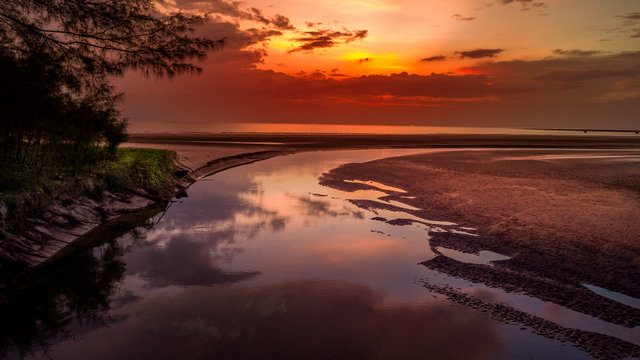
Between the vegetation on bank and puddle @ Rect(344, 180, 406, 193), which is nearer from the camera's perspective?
the vegetation on bank

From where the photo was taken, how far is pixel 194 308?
8.15 m

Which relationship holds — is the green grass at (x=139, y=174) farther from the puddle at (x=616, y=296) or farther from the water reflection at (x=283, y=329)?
the puddle at (x=616, y=296)

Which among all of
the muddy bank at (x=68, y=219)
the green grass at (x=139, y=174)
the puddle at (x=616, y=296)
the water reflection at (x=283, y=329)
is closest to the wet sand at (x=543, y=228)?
the puddle at (x=616, y=296)

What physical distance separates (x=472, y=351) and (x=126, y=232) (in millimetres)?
11995

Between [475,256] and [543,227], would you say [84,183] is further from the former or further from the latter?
[543,227]

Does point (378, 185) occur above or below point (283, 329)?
above

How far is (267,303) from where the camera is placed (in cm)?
840

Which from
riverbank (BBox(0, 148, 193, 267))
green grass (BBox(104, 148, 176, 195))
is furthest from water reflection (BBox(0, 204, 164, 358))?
green grass (BBox(104, 148, 176, 195))

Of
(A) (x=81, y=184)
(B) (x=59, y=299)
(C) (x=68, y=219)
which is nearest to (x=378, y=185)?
(A) (x=81, y=184)

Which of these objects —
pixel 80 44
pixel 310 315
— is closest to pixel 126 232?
pixel 80 44

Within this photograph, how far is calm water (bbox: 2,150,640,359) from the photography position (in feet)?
22.2

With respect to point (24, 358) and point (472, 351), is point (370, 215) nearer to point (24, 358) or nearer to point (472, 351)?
point (472, 351)

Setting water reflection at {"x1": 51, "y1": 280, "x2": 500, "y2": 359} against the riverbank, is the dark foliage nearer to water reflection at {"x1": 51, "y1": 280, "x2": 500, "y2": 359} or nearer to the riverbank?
the riverbank

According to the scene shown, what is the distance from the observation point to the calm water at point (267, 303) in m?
6.76
